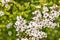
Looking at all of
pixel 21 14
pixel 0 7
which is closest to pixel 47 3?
pixel 21 14

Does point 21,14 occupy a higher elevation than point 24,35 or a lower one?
higher

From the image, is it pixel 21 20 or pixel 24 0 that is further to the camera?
pixel 24 0

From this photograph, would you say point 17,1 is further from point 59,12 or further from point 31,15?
point 59,12

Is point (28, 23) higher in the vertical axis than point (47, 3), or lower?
lower

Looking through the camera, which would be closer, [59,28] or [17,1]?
[59,28]

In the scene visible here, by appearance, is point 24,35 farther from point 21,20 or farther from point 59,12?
point 59,12

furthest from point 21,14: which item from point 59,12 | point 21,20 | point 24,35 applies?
point 59,12
